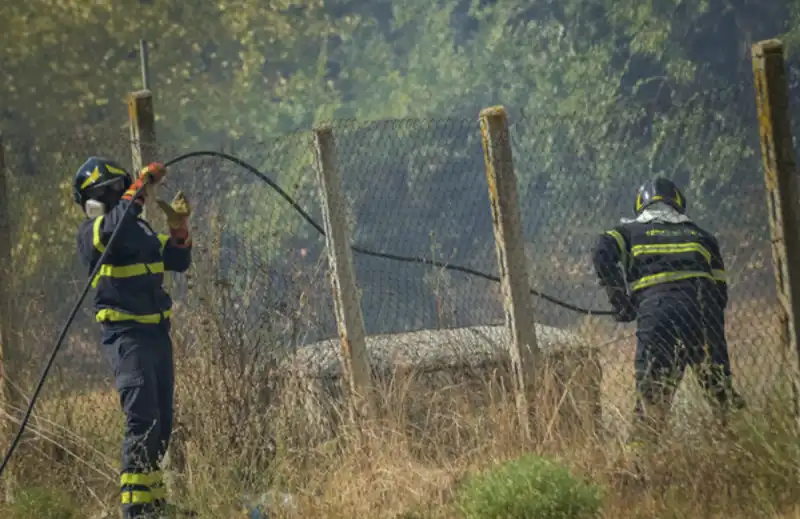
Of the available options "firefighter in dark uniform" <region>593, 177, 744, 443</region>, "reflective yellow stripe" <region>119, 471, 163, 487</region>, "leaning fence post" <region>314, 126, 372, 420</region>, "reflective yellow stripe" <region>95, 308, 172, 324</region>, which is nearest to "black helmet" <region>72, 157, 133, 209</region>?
"reflective yellow stripe" <region>95, 308, 172, 324</region>

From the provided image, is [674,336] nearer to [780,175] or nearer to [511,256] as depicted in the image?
[511,256]

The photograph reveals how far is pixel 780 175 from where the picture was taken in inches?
243

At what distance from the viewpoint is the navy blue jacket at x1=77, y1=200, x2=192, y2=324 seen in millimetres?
6828

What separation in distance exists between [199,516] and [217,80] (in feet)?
70.2

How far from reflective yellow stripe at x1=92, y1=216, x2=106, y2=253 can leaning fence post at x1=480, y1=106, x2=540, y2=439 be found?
6.78 ft

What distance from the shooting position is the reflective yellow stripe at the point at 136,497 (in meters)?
6.71

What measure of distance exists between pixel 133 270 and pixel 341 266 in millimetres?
1161

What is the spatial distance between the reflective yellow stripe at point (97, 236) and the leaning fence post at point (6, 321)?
1491 millimetres

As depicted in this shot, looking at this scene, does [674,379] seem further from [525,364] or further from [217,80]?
[217,80]

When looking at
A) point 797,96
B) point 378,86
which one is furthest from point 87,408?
point 378,86

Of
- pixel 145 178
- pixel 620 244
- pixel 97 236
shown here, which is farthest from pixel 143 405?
pixel 620 244

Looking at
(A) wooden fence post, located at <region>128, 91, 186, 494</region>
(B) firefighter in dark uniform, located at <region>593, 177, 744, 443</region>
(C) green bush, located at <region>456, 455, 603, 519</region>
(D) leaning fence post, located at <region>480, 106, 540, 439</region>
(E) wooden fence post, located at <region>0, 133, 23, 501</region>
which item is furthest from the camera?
(E) wooden fence post, located at <region>0, 133, 23, 501</region>

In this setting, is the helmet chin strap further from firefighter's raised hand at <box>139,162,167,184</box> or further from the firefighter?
firefighter's raised hand at <box>139,162,167,184</box>

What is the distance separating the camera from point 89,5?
21.6 meters
